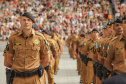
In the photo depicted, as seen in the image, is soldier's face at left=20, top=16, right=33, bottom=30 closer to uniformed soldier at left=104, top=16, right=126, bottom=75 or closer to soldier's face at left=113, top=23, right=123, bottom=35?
uniformed soldier at left=104, top=16, right=126, bottom=75

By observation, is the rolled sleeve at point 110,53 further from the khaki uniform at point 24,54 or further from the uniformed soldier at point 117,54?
the khaki uniform at point 24,54

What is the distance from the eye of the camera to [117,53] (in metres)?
4.15

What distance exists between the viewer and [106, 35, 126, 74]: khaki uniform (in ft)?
13.3

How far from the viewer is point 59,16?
26906mm

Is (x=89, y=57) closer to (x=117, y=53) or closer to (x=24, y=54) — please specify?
(x=117, y=53)

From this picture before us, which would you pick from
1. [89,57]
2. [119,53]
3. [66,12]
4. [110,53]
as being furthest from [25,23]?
[66,12]

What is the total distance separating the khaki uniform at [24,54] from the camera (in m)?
4.08

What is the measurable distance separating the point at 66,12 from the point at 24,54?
2423cm

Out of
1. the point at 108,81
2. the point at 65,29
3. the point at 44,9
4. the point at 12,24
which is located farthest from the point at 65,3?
the point at 108,81

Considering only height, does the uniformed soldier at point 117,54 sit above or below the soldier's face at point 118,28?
below

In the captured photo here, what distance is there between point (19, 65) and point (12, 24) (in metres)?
19.4

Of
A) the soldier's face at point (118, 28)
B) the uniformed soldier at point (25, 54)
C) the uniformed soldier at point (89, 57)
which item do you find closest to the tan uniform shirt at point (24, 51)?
the uniformed soldier at point (25, 54)

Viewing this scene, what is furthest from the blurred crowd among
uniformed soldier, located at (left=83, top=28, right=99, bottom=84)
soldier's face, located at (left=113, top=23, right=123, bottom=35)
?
soldier's face, located at (left=113, top=23, right=123, bottom=35)

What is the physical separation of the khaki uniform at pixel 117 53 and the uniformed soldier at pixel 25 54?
1.30 meters
